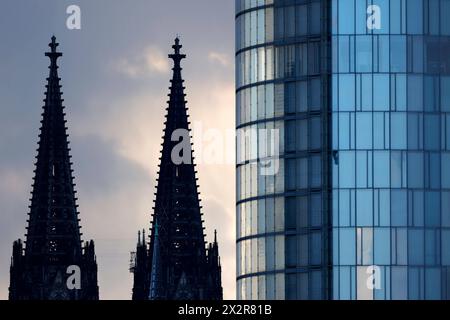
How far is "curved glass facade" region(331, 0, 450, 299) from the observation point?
515ft

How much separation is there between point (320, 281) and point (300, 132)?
32.9 feet

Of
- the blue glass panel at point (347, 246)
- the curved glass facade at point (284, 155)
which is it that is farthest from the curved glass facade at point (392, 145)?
the curved glass facade at point (284, 155)

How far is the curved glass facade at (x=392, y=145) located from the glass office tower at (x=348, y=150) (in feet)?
0.21

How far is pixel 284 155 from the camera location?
159250 millimetres

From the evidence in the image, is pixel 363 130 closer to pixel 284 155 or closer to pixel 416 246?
pixel 284 155

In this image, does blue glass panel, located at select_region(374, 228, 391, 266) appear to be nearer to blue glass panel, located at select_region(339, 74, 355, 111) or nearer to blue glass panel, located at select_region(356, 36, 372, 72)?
blue glass panel, located at select_region(339, 74, 355, 111)

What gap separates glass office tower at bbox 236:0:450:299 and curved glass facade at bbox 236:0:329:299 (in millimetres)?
65

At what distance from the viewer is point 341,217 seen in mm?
157250

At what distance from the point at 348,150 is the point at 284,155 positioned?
409 cm

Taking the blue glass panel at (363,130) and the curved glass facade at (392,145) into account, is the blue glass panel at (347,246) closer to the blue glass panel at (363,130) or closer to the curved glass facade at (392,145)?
the curved glass facade at (392,145)

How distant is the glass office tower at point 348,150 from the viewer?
157m
